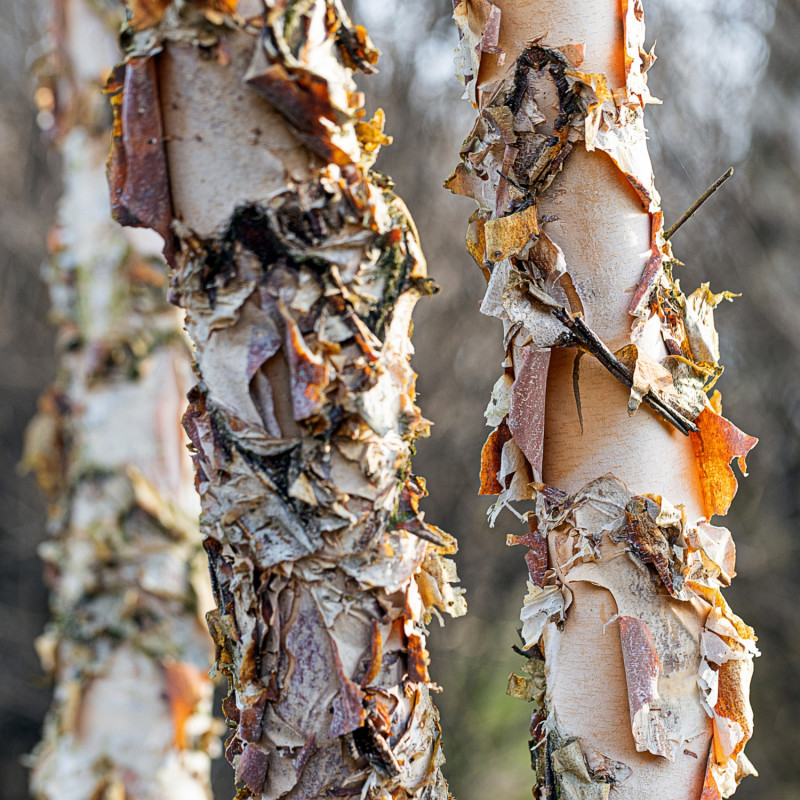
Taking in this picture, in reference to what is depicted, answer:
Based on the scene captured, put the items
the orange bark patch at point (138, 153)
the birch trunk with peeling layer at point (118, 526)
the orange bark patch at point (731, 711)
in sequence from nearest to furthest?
the orange bark patch at point (138, 153), the orange bark patch at point (731, 711), the birch trunk with peeling layer at point (118, 526)

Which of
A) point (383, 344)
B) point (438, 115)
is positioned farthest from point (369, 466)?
point (438, 115)

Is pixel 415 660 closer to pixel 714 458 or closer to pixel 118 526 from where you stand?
pixel 714 458

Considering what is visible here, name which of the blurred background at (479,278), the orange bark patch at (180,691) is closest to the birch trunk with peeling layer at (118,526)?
the orange bark patch at (180,691)

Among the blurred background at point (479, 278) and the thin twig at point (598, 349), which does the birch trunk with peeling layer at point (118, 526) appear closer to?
the thin twig at point (598, 349)

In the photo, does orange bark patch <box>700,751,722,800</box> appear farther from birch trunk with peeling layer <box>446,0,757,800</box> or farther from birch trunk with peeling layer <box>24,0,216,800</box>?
birch trunk with peeling layer <box>24,0,216,800</box>

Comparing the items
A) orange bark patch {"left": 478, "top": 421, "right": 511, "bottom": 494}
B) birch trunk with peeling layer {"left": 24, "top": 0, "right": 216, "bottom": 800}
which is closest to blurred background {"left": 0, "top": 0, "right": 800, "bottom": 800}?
birch trunk with peeling layer {"left": 24, "top": 0, "right": 216, "bottom": 800}

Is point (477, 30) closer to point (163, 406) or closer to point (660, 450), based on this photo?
point (660, 450)
